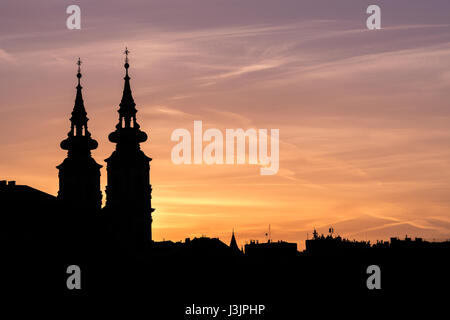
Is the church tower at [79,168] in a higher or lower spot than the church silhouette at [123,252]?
higher

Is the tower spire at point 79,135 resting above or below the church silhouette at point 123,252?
above

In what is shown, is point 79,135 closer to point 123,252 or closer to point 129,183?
point 129,183

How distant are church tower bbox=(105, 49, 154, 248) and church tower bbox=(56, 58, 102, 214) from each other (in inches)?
86.6

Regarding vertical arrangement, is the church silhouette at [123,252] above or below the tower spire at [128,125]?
below

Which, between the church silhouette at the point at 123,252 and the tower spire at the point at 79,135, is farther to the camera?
the tower spire at the point at 79,135

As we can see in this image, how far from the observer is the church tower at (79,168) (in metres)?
114

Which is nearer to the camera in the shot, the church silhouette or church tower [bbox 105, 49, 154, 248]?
the church silhouette

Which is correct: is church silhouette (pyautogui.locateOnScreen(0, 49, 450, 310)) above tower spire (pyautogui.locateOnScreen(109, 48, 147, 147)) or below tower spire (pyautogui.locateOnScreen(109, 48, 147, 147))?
below

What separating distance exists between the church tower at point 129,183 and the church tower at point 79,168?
2199 mm

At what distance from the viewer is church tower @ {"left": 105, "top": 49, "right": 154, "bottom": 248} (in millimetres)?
111562
